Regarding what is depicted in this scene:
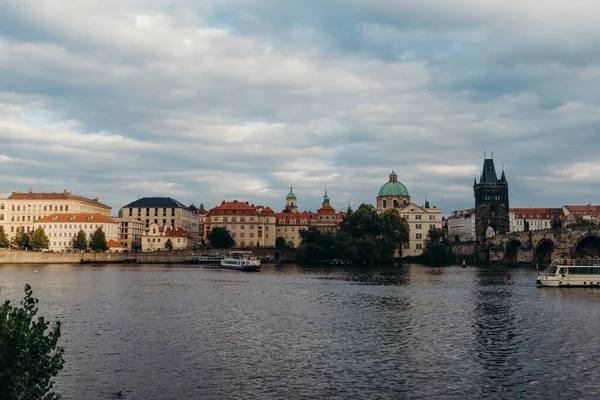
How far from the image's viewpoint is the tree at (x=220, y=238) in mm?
183875

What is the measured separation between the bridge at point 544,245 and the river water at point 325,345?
65.6 m

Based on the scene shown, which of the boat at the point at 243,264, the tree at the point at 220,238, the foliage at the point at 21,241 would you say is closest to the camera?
the boat at the point at 243,264

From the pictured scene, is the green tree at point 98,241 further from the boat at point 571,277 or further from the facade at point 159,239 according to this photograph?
the boat at point 571,277

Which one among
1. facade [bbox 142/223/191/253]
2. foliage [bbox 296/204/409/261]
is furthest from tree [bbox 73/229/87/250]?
foliage [bbox 296/204/409/261]

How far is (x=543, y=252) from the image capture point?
15088cm

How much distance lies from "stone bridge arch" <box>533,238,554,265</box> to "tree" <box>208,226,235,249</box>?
86.9m

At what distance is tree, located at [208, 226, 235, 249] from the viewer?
184 metres

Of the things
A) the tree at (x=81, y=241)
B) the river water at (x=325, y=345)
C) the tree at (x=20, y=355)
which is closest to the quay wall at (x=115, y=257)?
the tree at (x=81, y=241)

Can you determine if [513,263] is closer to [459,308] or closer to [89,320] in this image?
[459,308]

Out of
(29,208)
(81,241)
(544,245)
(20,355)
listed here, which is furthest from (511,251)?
(20,355)

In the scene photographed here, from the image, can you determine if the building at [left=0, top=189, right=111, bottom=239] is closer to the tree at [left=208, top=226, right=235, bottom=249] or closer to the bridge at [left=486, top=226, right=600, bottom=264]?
the tree at [left=208, top=226, right=235, bottom=249]

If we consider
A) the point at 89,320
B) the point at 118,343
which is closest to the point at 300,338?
the point at 118,343

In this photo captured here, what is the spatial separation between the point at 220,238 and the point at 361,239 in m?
50.4

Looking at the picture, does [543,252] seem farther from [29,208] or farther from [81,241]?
[29,208]
